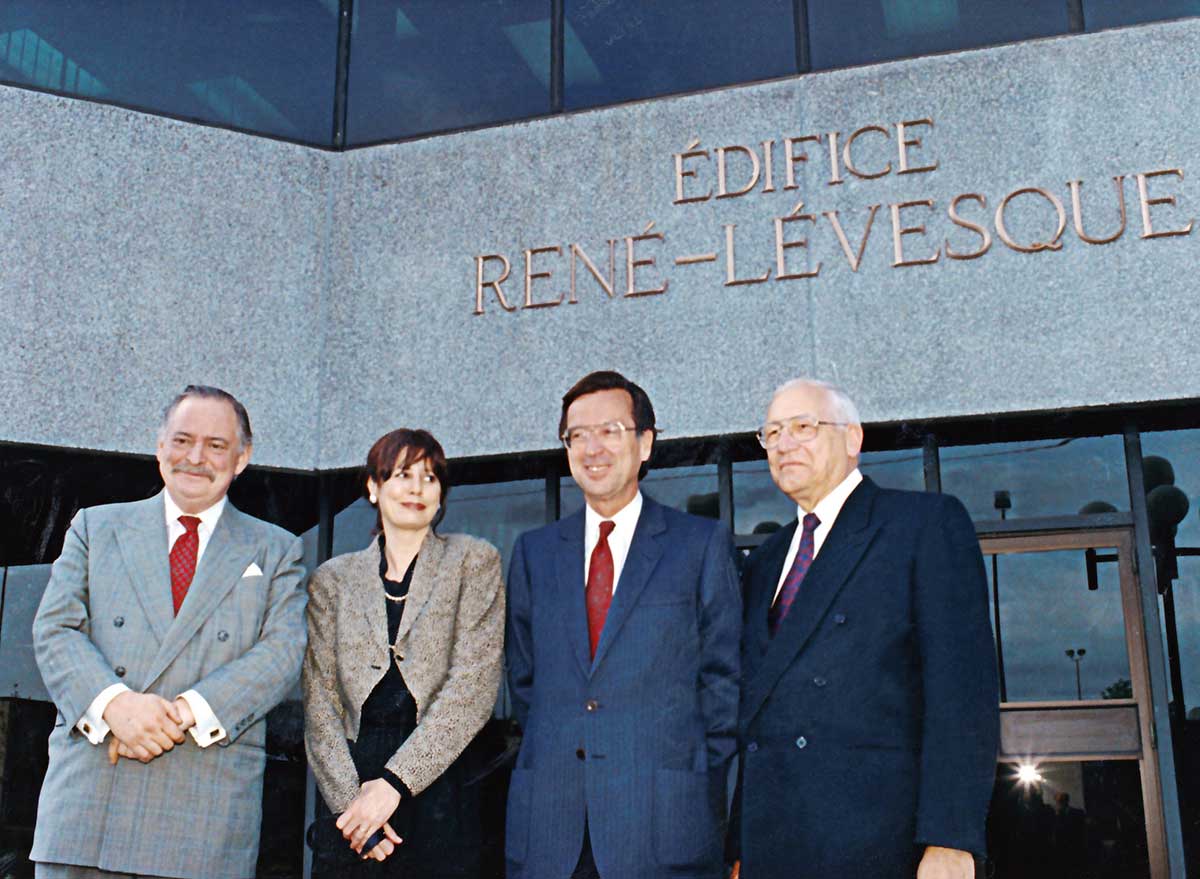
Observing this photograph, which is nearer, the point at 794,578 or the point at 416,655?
the point at 794,578

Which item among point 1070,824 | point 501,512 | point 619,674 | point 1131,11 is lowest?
point 1070,824

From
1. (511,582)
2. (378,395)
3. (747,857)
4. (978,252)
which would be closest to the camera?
(747,857)

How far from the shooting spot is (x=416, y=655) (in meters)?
3.71

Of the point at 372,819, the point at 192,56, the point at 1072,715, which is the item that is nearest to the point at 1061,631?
the point at 1072,715

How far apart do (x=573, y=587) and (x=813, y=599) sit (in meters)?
0.70

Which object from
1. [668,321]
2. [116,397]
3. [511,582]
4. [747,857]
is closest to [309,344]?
[116,397]

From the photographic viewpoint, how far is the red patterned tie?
3.39 m

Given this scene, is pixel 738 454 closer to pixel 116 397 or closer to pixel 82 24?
pixel 116 397

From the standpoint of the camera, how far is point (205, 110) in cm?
651

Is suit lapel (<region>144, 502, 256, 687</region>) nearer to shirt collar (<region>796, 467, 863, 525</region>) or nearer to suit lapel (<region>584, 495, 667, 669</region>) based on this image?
suit lapel (<region>584, 495, 667, 669</region>)

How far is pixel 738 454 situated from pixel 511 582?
2296 mm

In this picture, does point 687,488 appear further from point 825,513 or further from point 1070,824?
point 825,513

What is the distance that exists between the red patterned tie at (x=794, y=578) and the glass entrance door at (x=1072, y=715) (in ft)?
7.44

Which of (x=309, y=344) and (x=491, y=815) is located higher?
(x=309, y=344)
